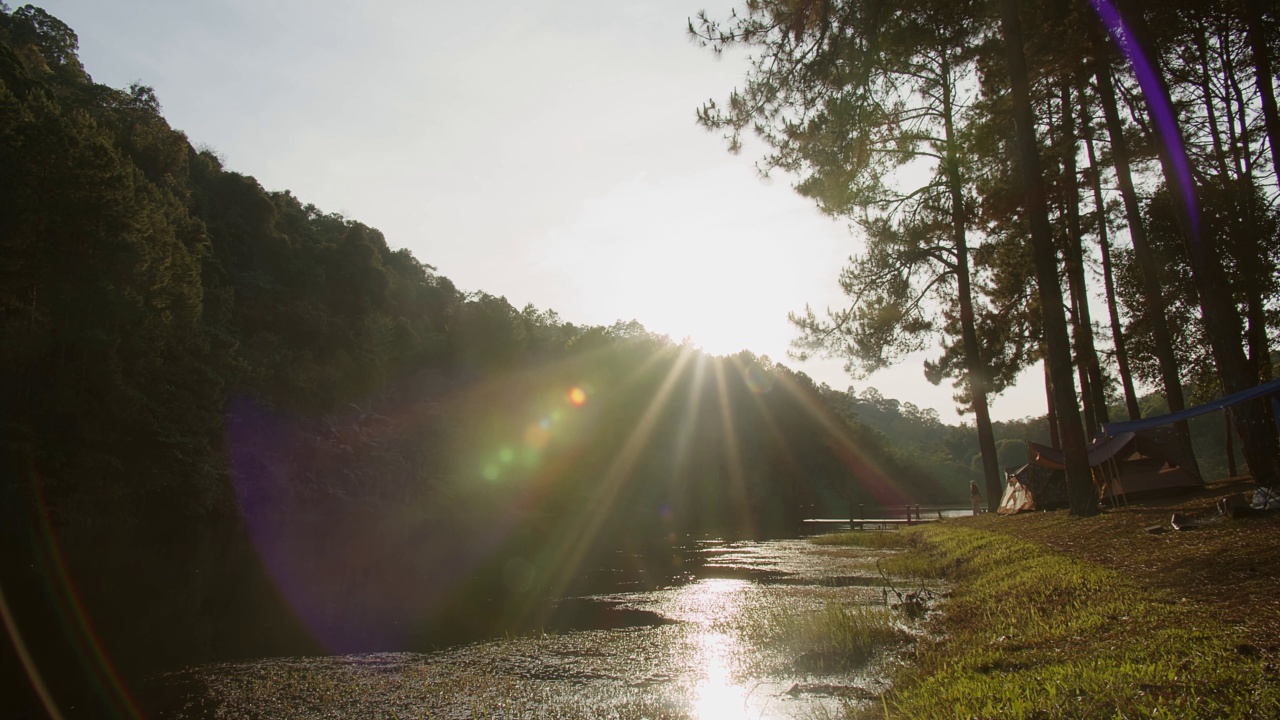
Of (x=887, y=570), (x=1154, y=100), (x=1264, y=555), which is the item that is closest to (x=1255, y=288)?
(x=1154, y=100)

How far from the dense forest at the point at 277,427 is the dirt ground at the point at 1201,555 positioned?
317 inches

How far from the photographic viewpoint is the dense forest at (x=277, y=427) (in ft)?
42.7

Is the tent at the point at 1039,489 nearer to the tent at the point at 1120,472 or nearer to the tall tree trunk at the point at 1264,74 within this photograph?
the tent at the point at 1120,472

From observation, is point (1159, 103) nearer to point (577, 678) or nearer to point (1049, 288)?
point (1049, 288)

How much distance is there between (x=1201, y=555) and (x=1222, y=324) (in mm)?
6462

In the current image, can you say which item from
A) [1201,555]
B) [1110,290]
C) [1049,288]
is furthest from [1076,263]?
[1201,555]

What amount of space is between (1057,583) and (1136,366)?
2280 cm

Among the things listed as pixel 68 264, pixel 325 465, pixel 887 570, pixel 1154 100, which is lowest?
pixel 887 570

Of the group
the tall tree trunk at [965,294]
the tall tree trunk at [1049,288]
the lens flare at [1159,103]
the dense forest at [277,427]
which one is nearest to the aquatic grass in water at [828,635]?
the dense forest at [277,427]

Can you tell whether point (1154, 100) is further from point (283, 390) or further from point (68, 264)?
point (283, 390)

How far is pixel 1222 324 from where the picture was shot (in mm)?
12719

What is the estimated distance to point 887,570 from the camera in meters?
14.7

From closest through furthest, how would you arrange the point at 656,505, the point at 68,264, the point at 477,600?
the point at 477,600 → the point at 68,264 → the point at 656,505

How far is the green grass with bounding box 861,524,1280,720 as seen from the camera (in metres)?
3.86
